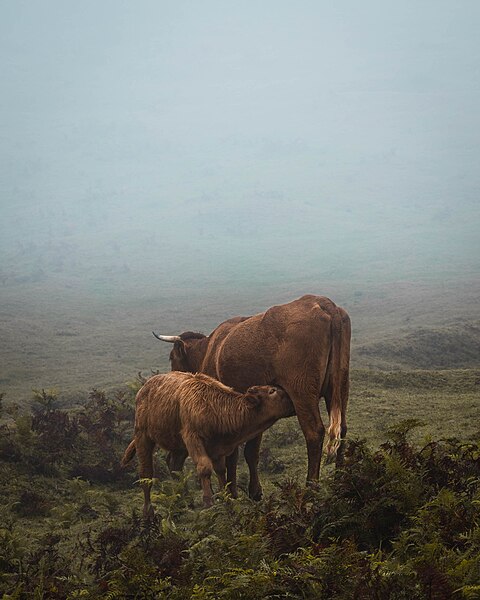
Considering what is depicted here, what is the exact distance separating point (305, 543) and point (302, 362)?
3791mm

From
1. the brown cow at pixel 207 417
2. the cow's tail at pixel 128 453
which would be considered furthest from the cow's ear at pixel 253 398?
the cow's tail at pixel 128 453

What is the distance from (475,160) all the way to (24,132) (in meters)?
127

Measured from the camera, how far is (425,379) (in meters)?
17.4

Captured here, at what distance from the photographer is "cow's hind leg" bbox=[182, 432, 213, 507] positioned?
8.41 metres

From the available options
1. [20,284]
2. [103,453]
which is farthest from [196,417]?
[20,284]

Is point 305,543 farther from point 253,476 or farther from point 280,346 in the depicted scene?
point 253,476

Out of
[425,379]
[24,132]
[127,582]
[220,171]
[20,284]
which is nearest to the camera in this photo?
[127,582]

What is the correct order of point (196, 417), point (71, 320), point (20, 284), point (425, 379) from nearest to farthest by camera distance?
point (196, 417), point (425, 379), point (71, 320), point (20, 284)

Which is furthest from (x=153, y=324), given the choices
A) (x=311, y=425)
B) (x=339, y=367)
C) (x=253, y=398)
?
(x=253, y=398)

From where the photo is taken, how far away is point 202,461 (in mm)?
8609

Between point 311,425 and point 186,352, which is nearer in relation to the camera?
point 311,425

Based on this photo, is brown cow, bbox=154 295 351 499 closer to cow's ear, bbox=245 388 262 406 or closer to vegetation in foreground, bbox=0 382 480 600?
cow's ear, bbox=245 388 262 406

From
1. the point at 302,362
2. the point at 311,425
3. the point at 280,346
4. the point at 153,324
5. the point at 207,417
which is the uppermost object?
the point at 280,346

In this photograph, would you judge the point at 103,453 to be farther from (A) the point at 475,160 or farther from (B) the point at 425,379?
(A) the point at 475,160
